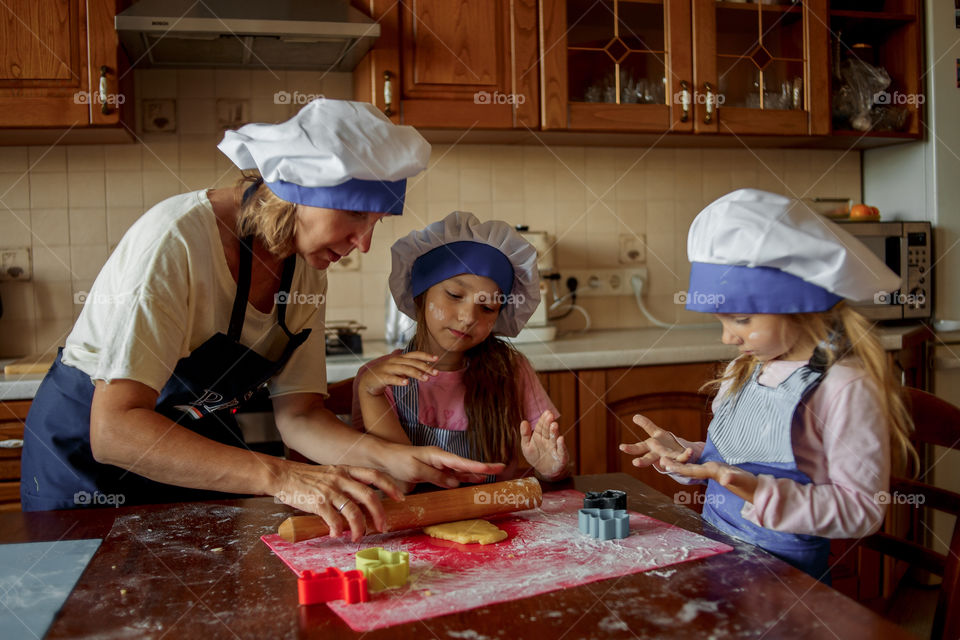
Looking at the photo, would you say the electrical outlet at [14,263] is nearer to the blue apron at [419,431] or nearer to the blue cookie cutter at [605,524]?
the blue apron at [419,431]

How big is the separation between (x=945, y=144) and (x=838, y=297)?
2122 millimetres

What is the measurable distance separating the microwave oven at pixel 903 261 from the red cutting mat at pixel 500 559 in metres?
1.90

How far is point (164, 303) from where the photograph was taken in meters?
1.20

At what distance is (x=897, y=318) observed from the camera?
2742 mm

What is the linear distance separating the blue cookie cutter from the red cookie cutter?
1.09ft

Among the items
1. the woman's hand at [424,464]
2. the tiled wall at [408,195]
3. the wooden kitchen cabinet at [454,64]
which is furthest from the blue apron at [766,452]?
the tiled wall at [408,195]

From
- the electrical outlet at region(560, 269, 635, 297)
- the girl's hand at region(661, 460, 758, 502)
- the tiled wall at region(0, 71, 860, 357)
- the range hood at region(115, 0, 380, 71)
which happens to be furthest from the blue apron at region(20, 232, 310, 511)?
the electrical outlet at region(560, 269, 635, 297)

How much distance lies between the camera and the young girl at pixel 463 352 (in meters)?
1.56

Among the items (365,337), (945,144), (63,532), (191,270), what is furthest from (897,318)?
(63,532)

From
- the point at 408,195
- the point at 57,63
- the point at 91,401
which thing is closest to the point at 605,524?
the point at 91,401

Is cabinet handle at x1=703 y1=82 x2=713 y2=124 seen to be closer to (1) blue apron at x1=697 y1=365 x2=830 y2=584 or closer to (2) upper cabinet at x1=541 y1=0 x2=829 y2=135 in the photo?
(2) upper cabinet at x1=541 y1=0 x2=829 y2=135

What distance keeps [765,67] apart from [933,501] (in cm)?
181

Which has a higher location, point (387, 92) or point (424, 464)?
point (387, 92)

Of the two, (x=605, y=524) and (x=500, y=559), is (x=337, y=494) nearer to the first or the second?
(x=500, y=559)
